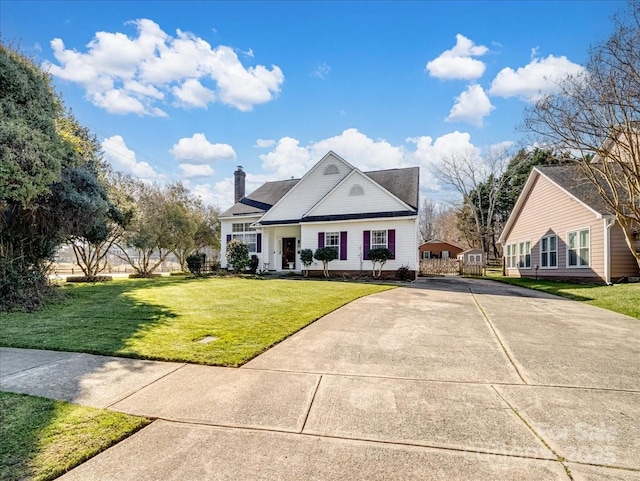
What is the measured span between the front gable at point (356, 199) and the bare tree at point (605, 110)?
7130mm

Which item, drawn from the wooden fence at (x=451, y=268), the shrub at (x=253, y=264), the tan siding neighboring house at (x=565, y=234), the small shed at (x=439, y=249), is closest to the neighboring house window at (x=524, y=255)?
the tan siding neighboring house at (x=565, y=234)

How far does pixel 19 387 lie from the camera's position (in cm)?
353

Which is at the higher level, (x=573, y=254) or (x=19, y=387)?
(x=573, y=254)

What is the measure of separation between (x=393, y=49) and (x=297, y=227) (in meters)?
11.3

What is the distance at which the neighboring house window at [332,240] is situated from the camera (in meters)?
19.0

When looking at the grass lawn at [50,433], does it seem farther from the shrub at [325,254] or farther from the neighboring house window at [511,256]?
the neighboring house window at [511,256]

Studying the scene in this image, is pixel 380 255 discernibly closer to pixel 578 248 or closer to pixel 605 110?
pixel 578 248

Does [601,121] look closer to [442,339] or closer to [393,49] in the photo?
[393,49]

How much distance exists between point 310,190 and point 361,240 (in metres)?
4.94

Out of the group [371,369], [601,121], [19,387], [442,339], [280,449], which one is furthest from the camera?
[601,121]

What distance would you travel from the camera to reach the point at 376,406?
3.19 metres

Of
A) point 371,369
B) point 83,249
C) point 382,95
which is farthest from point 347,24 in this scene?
point 83,249

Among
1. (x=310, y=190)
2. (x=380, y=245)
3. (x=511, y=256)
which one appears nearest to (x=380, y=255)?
(x=380, y=245)

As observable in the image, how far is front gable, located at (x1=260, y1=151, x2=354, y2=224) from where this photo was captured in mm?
20609
